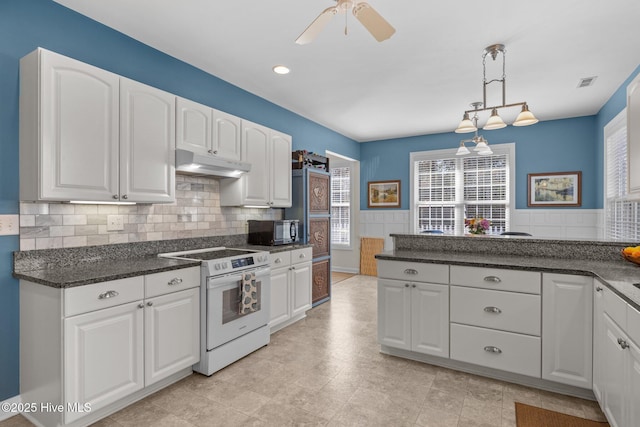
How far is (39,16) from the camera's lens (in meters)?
2.26

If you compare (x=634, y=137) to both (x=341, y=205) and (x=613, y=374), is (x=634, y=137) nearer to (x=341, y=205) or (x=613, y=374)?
(x=613, y=374)

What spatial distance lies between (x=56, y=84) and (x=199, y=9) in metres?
1.05

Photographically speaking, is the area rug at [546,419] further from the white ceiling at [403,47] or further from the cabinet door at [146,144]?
the cabinet door at [146,144]

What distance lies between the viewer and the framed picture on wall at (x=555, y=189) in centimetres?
507

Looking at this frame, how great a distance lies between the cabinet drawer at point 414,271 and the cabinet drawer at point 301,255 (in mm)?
1127

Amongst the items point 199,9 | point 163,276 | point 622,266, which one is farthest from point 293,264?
point 622,266

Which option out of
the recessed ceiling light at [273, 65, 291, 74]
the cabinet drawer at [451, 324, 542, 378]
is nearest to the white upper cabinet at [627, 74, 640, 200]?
the cabinet drawer at [451, 324, 542, 378]

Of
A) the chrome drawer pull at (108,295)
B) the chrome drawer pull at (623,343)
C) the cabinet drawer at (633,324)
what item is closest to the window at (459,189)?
the chrome drawer pull at (623,343)

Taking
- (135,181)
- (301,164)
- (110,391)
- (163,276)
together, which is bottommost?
(110,391)

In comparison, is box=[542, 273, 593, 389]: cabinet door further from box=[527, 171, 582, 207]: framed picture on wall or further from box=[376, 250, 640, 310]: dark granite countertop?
box=[527, 171, 582, 207]: framed picture on wall

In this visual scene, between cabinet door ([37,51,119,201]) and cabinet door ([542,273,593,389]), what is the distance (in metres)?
3.07

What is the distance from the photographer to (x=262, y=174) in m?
3.70

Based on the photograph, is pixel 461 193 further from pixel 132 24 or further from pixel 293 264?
pixel 132 24

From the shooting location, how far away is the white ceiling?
239cm
